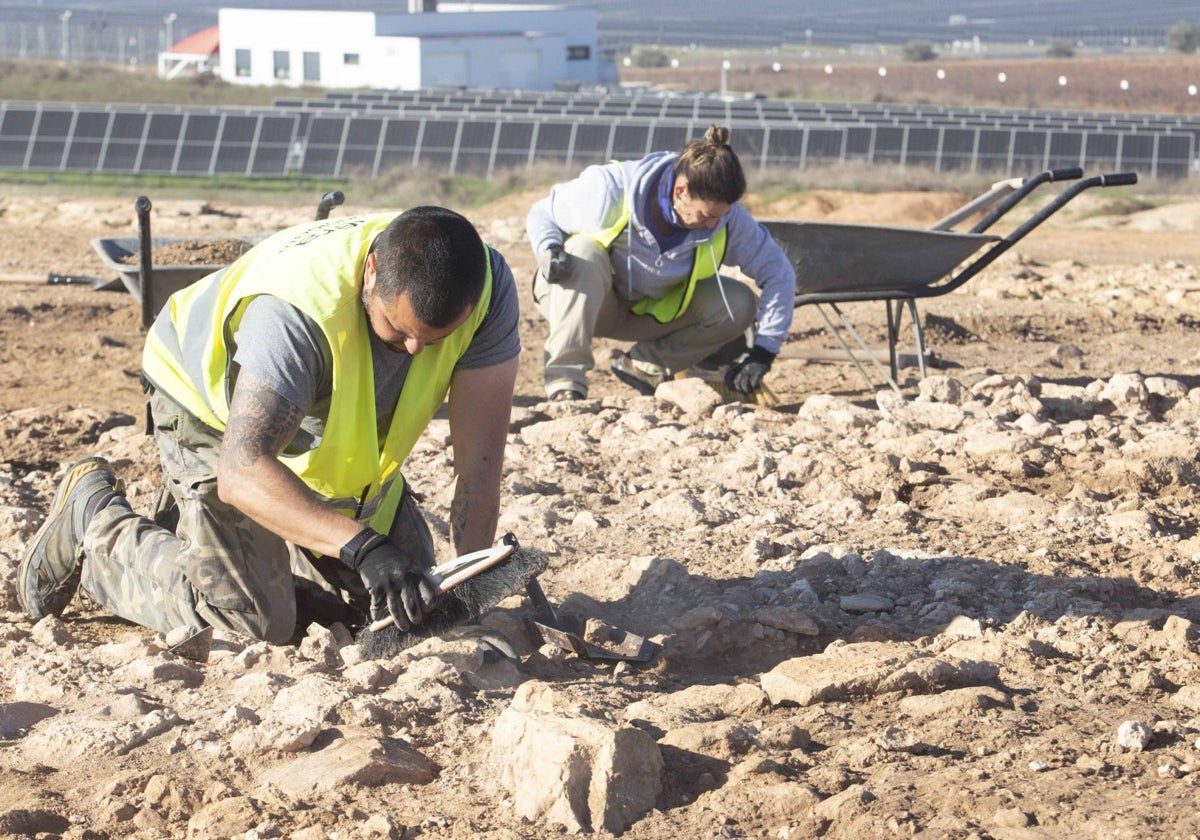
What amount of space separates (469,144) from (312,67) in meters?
28.7

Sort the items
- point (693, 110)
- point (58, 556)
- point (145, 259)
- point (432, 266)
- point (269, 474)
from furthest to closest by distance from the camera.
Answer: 1. point (693, 110)
2. point (145, 259)
3. point (58, 556)
4. point (269, 474)
5. point (432, 266)

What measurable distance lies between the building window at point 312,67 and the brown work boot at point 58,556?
136ft

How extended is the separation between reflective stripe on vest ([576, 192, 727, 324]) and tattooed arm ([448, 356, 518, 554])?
7.54 feet

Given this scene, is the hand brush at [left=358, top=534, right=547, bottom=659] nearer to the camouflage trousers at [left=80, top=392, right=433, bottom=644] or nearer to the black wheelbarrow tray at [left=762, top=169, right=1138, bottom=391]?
the camouflage trousers at [left=80, top=392, right=433, bottom=644]

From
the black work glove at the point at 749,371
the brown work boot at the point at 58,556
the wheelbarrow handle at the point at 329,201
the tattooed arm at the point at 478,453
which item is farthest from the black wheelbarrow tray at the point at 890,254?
the brown work boot at the point at 58,556

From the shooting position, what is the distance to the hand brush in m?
2.84

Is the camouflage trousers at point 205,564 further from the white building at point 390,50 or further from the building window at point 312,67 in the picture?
the building window at point 312,67

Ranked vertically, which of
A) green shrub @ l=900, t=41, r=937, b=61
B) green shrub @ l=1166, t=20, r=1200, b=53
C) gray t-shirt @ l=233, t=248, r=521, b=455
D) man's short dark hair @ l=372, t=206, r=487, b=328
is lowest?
gray t-shirt @ l=233, t=248, r=521, b=455

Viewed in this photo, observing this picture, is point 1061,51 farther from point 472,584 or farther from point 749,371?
point 472,584

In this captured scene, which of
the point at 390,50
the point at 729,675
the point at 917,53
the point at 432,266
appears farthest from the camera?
the point at 917,53

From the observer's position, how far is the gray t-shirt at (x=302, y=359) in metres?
2.83

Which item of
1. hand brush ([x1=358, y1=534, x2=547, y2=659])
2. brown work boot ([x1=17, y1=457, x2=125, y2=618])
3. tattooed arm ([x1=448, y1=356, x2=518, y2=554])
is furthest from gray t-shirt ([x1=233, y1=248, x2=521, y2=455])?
brown work boot ([x1=17, y1=457, x2=125, y2=618])

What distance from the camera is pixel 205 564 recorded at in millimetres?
3322

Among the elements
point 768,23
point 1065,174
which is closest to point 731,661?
point 1065,174
